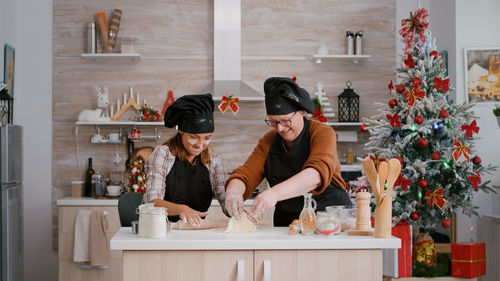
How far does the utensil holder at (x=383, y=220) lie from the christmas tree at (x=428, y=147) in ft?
6.19

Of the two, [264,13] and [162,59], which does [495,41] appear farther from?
[162,59]

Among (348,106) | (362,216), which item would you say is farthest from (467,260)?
(362,216)

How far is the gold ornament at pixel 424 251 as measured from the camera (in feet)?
13.6

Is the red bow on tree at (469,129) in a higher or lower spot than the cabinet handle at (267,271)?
higher

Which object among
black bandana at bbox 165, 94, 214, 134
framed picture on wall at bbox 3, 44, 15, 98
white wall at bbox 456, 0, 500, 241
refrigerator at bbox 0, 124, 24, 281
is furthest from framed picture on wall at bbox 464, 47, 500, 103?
framed picture on wall at bbox 3, 44, 15, 98

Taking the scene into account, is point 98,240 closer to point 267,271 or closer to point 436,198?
point 436,198

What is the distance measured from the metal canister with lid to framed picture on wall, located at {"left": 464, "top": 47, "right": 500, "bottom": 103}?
3.23m

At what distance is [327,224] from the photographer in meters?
2.31

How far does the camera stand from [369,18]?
5672mm

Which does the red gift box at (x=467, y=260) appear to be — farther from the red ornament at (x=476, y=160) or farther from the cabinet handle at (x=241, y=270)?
the cabinet handle at (x=241, y=270)

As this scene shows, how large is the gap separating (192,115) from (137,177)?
100 inches

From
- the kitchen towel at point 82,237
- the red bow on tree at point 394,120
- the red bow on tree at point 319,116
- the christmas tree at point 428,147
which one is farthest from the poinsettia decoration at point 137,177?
the red bow on tree at point 394,120

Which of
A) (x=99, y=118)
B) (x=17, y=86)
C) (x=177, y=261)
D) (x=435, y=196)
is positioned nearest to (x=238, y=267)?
(x=177, y=261)

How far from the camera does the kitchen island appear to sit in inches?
85.4
